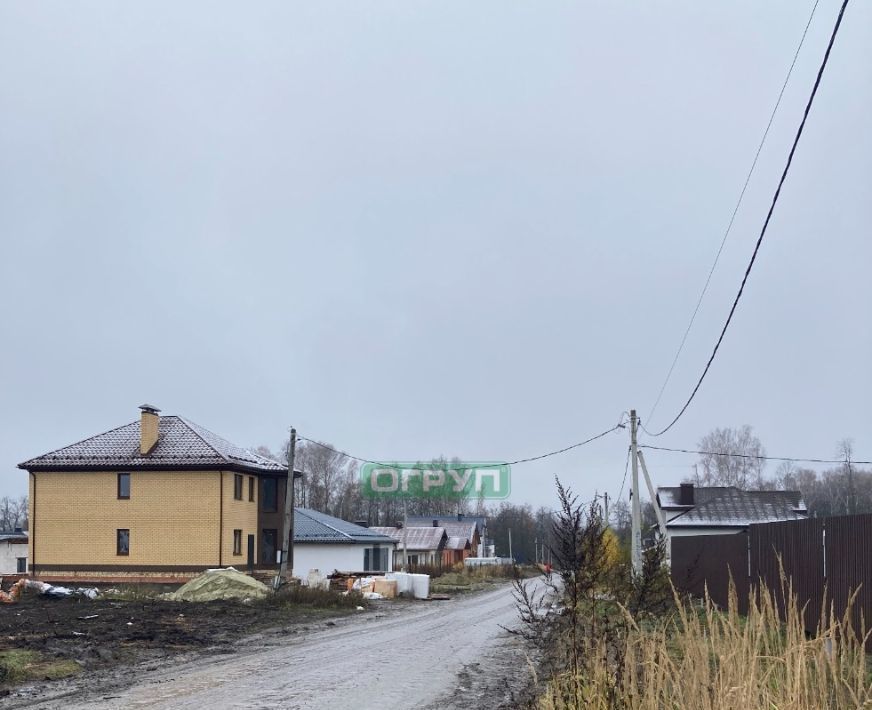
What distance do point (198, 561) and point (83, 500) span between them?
5628 millimetres

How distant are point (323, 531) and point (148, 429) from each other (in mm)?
14235

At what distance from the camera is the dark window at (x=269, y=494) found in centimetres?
4484

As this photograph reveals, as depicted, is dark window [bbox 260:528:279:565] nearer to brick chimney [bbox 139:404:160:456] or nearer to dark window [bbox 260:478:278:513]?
dark window [bbox 260:478:278:513]

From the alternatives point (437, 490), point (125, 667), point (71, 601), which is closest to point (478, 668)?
point (125, 667)

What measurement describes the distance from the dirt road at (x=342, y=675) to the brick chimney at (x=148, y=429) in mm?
20671

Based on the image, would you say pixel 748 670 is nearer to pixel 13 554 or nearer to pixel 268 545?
pixel 268 545

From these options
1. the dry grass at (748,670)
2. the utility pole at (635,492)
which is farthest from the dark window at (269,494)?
the dry grass at (748,670)

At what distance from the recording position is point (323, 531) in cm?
5247

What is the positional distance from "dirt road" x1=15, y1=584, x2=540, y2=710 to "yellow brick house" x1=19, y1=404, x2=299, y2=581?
1811 centimetres

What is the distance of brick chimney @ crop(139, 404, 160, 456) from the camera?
134ft

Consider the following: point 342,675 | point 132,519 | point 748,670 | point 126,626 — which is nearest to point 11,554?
point 132,519

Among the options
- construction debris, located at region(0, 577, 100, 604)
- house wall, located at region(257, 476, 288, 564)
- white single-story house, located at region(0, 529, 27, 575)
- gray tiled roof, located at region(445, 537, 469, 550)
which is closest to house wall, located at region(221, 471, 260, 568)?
house wall, located at region(257, 476, 288, 564)

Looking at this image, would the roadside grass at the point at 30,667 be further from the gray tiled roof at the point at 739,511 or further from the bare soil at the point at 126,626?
the gray tiled roof at the point at 739,511

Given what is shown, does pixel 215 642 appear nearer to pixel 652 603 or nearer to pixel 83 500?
pixel 652 603
